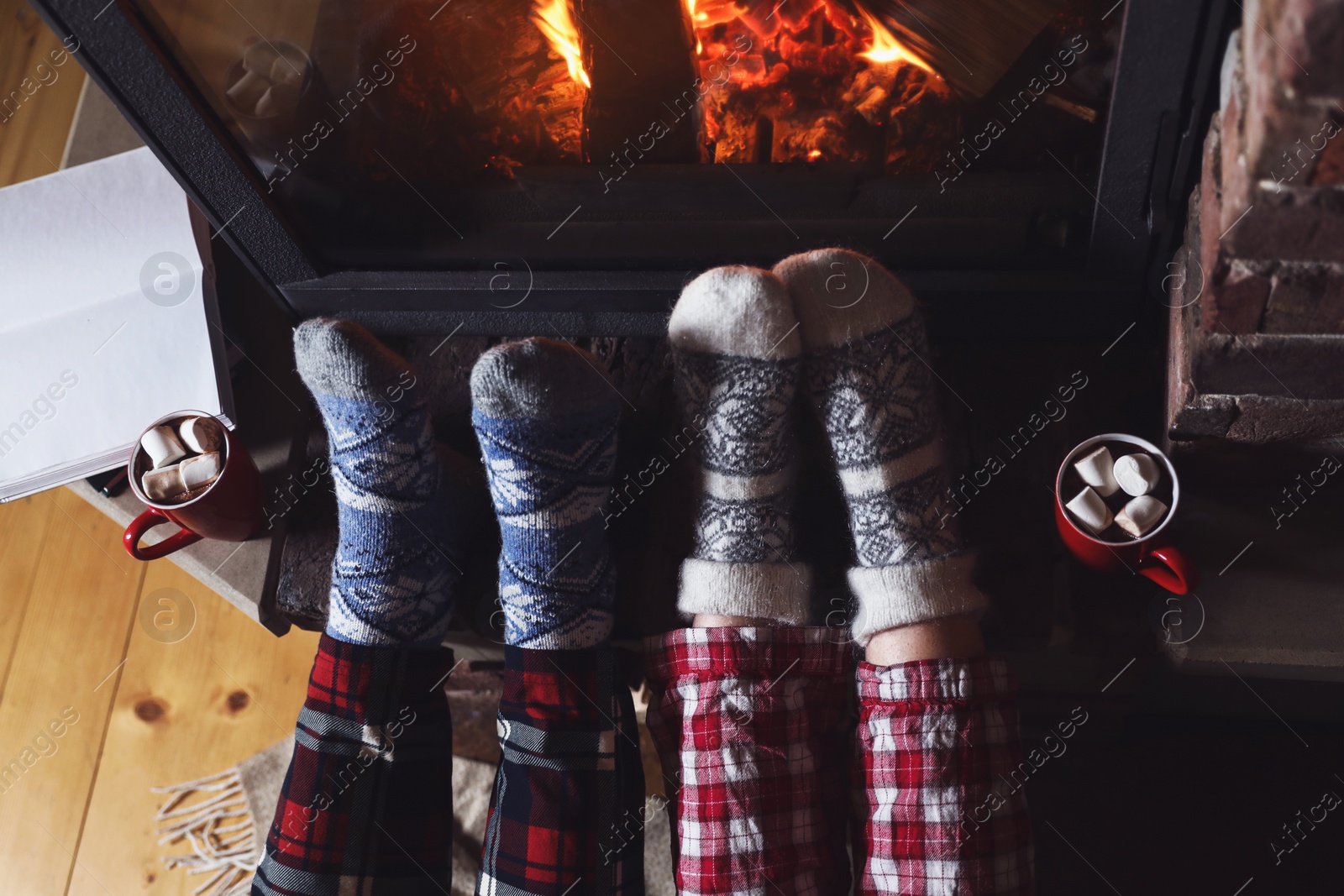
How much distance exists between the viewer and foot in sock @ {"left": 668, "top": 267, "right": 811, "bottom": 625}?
809 millimetres

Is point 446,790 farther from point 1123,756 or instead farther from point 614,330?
point 1123,756

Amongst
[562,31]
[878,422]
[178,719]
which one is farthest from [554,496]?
[178,719]

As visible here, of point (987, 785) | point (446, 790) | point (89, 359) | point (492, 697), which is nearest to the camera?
point (987, 785)

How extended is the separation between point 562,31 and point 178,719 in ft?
3.01

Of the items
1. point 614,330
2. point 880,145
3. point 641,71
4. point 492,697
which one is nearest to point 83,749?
point 492,697

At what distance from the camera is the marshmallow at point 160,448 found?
2.80 ft

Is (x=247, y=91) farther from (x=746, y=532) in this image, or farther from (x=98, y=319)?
(x=746, y=532)

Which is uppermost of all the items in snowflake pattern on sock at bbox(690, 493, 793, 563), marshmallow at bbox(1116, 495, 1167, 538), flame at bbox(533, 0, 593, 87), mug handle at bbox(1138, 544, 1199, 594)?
flame at bbox(533, 0, 593, 87)

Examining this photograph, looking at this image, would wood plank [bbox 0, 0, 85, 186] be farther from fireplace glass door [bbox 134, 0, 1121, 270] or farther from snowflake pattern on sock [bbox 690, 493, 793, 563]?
snowflake pattern on sock [bbox 690, 493, 793, 563]

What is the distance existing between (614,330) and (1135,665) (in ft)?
1.87

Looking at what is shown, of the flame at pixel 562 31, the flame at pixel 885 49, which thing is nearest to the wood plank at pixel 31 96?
the flame at pixel 562 31

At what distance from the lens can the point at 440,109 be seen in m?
0.86

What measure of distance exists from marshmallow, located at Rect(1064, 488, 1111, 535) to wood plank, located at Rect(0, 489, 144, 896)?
111 cm

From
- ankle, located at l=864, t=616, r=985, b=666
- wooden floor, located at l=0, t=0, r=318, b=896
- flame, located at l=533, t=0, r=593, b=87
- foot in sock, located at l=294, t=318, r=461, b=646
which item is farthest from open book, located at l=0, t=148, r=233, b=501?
ankle, located at l=864, t=616, r=985, b=666
